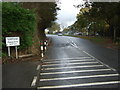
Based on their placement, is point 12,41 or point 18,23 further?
point 18,23

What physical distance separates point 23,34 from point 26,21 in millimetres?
898

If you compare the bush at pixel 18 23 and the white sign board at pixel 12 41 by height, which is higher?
the bush at pixel 18 23

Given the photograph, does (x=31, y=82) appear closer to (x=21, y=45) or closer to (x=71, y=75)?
(x=71, y=75)

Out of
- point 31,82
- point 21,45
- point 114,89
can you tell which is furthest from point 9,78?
point 21,45

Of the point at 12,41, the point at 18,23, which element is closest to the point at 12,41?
the point at 12,41

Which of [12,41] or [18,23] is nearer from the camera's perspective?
[12,41]

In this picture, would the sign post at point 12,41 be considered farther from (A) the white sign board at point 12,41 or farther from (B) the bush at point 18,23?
(B) the bush at point 18,23

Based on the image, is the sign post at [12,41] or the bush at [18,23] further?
the bush at [18,23]

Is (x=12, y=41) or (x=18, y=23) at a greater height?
(x=18, y=23)

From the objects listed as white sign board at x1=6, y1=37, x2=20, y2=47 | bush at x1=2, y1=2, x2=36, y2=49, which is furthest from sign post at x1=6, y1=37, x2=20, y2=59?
bush at x1=2, y1=2, x2=36, y2=49

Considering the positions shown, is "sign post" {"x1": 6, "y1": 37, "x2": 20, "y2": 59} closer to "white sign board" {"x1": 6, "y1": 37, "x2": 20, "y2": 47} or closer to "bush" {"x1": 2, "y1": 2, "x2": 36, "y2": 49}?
"white sign board" {"x1": 6, "y1": 37, "x2": 20, "y2": 47}

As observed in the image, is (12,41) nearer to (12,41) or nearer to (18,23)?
(12,41)

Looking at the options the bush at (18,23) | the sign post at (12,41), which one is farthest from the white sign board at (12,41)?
the bush at (18,23)

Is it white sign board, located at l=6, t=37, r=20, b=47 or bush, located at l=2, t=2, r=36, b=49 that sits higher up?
bush, located at l=2, t=2, r=36, b=49
